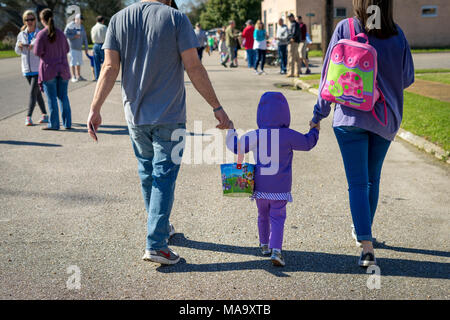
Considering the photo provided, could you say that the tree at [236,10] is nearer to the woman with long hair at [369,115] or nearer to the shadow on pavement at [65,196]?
the shadow on pavement at [65,196]

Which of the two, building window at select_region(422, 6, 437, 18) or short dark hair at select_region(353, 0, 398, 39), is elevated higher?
building window at select_region(422, 6, 437, 18)

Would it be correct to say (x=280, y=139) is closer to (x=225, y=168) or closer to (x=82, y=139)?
(x=225, y=168)

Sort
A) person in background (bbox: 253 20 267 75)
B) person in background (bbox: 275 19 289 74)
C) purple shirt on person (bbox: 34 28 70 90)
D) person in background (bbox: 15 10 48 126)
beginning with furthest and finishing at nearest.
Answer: person in background (bbox: 253 20 267 75), person in background (bbox: 275 19 289 74), person in background (bbox: 15 10 48 126), purple shirt on person (bbox: 34 28 70 90)

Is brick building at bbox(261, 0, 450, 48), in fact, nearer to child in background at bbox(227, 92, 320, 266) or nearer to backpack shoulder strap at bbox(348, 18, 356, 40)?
backpack shoulder strap at bbox(348, 18, 356, 40)

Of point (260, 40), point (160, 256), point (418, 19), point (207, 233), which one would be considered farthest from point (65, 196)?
point (418, 19)

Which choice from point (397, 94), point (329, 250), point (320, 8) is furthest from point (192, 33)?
point (320, 8)

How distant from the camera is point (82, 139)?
825 centimetres

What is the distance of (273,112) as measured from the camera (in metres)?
3.60

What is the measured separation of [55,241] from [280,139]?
2086 millimetres

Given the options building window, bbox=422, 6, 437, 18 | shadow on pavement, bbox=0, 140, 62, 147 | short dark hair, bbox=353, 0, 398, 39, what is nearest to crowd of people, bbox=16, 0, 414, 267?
short dark hair, bbox=353, 0, 398, 39

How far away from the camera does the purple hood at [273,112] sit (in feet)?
11.8

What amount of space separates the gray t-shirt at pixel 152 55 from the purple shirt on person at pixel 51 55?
5204mm

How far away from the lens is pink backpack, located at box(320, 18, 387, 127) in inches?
133

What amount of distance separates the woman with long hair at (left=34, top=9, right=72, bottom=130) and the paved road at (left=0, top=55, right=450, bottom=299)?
1.62 meters
